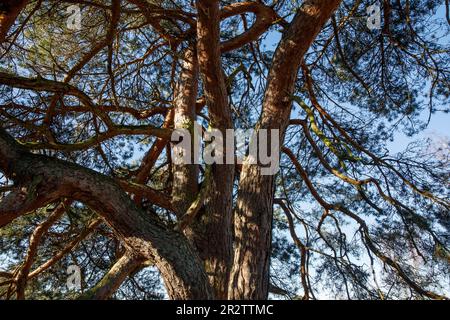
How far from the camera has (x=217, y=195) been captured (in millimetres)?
3260

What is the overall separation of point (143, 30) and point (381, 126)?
2.94 metres

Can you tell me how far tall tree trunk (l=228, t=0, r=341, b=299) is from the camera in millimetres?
2748

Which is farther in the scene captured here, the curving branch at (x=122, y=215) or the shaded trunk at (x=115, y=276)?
the shaded trunk at (x=115, y=276)

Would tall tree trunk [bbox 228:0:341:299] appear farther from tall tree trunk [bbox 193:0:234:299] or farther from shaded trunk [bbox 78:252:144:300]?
shaded trunk [bbox 78:252:144:300]

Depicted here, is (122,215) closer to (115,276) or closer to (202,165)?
(115,276)

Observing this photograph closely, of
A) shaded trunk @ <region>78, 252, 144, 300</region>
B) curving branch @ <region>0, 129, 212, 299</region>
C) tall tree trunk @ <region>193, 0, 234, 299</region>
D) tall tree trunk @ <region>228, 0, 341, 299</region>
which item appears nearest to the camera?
curving branch @ <region>0, 129, 212, 299</region>

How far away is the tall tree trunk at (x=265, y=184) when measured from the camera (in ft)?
9.02

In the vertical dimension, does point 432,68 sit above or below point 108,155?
above

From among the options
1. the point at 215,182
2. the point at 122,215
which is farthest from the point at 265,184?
the point at 122,215

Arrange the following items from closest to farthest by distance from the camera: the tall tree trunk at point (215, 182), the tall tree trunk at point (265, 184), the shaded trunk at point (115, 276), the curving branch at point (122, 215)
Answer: the curving branch at point (122, 215) < the shaded trunk at point (115, 276) < the tall tree trunk at point (265, 184) < the tall tree trunk at point (215, 182)

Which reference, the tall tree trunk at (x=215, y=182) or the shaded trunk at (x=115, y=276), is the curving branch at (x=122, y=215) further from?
the tall tree trunk at (x=215, y=182)
